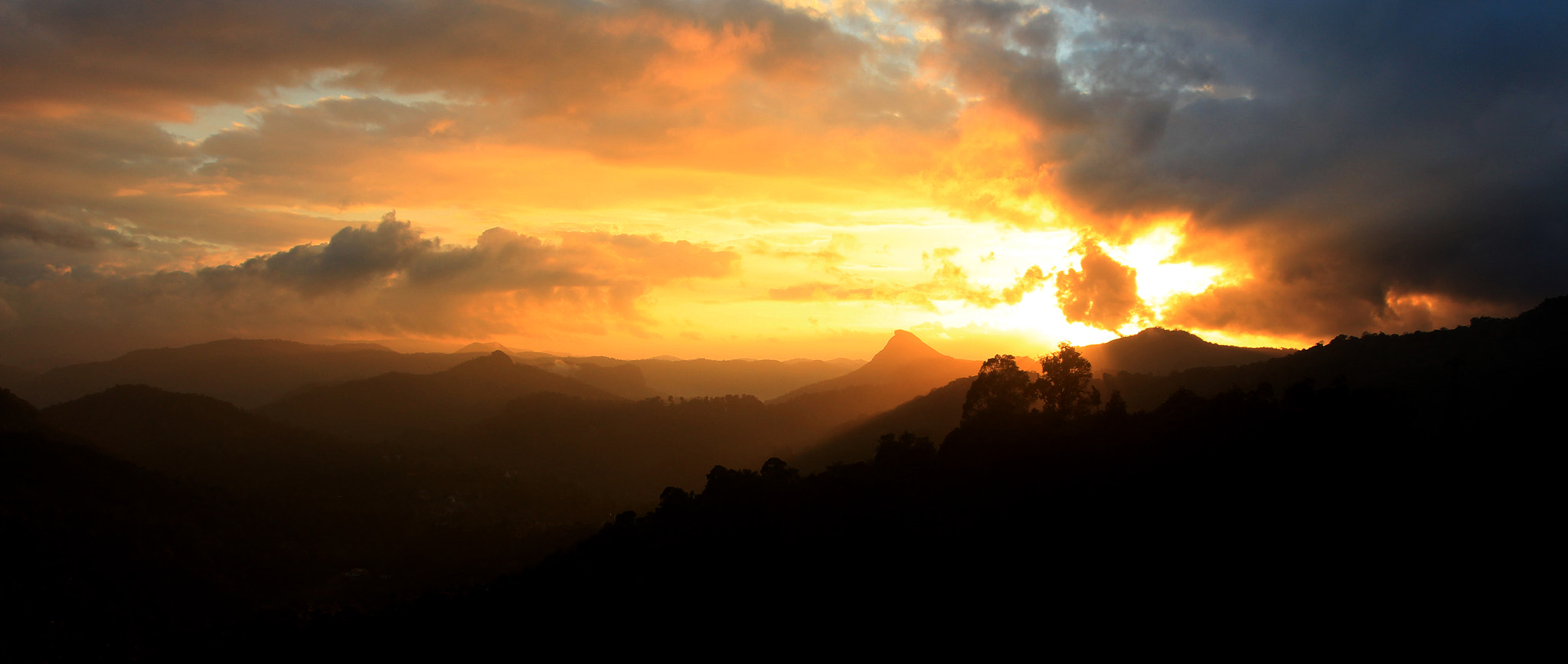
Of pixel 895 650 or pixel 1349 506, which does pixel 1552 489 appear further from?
pixel 895 650

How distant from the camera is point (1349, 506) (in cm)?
7225

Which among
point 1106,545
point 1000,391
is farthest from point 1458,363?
point 1106,545

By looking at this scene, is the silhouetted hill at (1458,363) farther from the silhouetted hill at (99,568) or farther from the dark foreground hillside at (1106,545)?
the silhouetted hill at (99,568)

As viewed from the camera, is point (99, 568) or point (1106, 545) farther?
point (99, 568)

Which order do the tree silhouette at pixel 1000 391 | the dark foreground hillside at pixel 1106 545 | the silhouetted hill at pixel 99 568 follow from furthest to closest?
the silhouetted hill at pixel 99 568 → the tree silhouette at pixel 1000 391 → the dark foreground hillside at pixel 1106 545

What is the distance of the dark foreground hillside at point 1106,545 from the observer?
62.1m

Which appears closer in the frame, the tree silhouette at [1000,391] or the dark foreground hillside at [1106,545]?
the dark foreground hillside at [1106,545]

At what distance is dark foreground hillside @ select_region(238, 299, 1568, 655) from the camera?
62125 millimetres

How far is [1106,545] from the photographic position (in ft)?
241

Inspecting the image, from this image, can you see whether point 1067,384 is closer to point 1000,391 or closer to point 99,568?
point 1000,391

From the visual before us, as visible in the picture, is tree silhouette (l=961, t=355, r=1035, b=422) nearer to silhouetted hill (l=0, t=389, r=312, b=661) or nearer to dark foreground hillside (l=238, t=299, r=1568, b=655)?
dark foreground hillside (l=238, t=299, r=1568, b=655)

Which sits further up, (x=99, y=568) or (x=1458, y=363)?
(x=1458, y=363)

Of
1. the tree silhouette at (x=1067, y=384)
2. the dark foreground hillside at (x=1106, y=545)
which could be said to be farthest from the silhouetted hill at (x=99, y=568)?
the tree silhouette at (x=1067, y=384)

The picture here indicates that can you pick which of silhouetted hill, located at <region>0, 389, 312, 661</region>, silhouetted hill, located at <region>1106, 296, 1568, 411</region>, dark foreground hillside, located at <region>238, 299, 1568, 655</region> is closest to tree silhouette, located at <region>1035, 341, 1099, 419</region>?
dark foreground hillside, located at <region>238, 299, 1568, 655</region>
